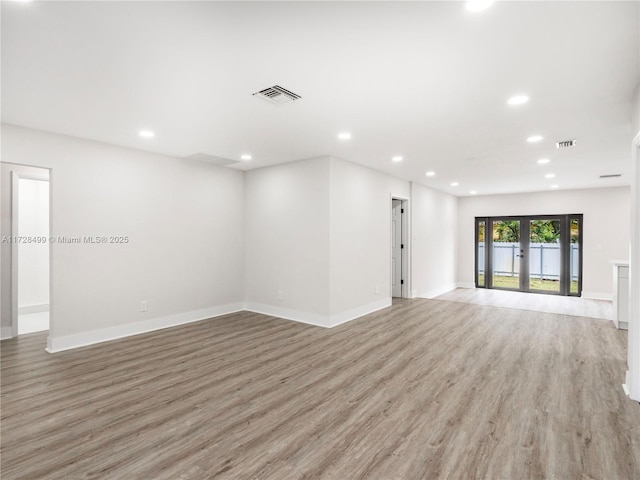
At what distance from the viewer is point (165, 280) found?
515 cm

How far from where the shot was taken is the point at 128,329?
4695 millimetres

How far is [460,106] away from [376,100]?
33.4 inches

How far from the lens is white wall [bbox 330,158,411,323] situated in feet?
17.1

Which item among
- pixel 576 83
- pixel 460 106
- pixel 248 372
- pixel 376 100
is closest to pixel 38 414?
pixel 248 372

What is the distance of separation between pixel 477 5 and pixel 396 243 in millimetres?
6016

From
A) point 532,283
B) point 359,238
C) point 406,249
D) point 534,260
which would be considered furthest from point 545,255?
point 359,238

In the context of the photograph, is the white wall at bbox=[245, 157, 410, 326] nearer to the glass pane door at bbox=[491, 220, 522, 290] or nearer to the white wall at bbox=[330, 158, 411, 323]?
the white wall at bbox=[330, 158, 411, 323]

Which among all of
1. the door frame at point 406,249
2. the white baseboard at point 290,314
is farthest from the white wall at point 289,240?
the door frame at point 406,249

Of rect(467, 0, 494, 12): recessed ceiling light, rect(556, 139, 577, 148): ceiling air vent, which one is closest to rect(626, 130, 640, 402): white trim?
rect(556, 139, 577, 148): ceiling air vent

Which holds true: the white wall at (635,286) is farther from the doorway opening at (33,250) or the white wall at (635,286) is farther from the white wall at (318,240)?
the doorway opening at (33,250)

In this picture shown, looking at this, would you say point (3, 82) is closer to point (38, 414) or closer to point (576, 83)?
point (38, 414)

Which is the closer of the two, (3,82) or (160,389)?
(3,82)

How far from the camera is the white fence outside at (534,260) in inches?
337

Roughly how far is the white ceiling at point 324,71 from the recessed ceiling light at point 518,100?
0.24 ft
